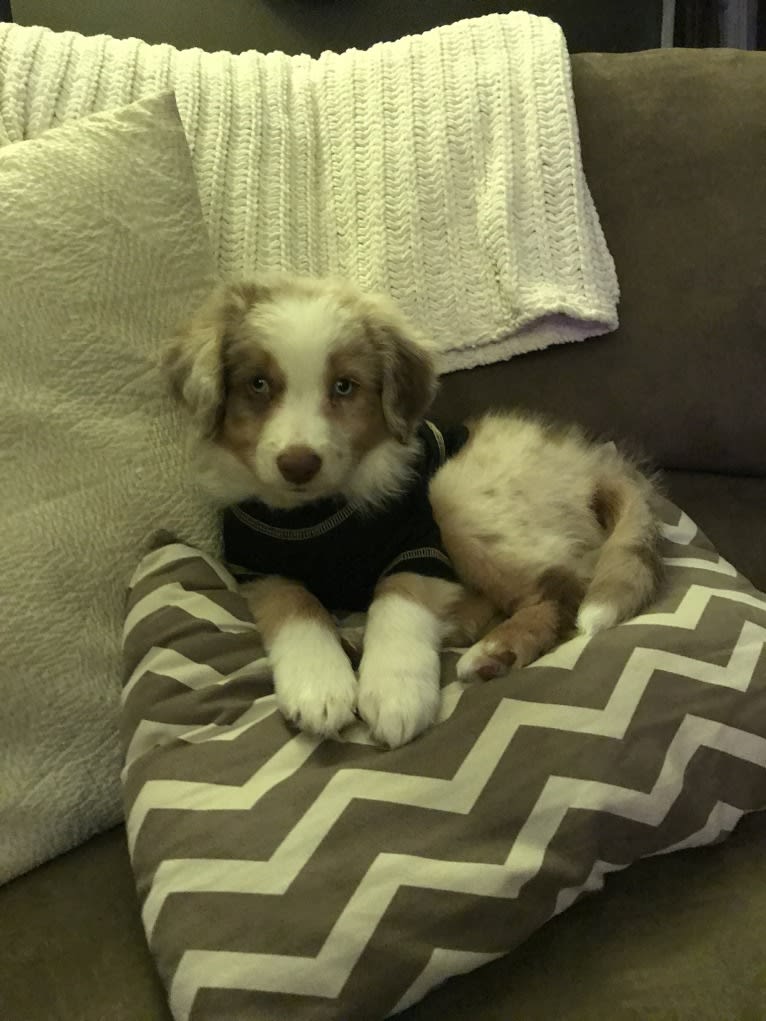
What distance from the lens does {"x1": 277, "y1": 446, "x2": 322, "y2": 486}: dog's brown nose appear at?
1421 mm

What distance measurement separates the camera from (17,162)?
4.86 ft

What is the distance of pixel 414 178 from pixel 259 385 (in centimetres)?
57

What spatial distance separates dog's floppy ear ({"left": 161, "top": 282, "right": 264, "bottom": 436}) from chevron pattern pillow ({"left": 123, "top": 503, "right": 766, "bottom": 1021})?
1.10 ft

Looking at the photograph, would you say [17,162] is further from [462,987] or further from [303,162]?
[462,987]

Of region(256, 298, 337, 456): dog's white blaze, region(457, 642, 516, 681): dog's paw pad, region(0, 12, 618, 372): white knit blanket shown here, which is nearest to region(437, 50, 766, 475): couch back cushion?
region(0, 12, 618, 372): white knit blanket

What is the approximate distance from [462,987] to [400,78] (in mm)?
1599

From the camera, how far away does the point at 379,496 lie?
5.44ft

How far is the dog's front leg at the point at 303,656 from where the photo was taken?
1.24m

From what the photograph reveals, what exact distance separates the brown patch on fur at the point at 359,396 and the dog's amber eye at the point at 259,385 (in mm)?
97

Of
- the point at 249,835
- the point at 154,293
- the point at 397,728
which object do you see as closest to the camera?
the point at 249,835

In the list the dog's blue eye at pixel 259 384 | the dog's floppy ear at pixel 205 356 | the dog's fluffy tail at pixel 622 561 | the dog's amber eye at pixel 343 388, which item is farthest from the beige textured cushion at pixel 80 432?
the dog's fluffy tail at pixel 622 561

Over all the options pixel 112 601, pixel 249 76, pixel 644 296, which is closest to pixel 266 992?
pixel 112 601

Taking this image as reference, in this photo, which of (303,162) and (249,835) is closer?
(249,835)

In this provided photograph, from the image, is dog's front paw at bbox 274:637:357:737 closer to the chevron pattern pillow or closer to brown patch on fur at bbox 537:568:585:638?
the chevron pattern pillow
